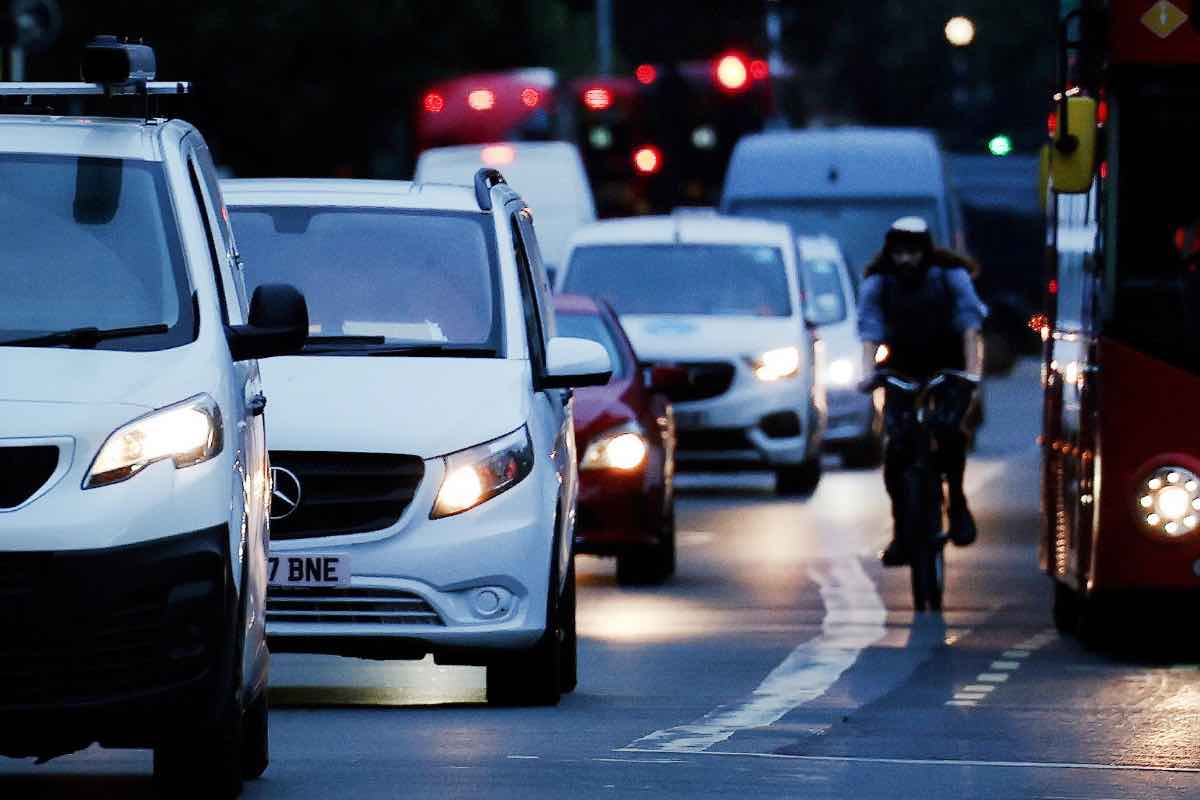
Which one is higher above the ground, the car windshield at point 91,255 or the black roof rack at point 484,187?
the car windshield at point 91,255

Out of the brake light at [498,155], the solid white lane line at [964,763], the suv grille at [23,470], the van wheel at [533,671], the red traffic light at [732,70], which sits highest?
the suv grille at [23,470]

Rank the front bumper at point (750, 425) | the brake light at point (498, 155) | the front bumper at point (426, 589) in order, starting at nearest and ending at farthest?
the front bumper at point (426, 589) → the front bumper at point (750, 425) → the brake light at point (498, 155)

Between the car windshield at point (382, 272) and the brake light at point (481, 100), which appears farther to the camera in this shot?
the brake light at point (481, 100)

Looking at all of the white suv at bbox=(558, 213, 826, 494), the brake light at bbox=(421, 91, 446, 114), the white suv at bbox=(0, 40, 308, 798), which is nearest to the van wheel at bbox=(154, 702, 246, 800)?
the white suv at bbox=(0, 40, 308, 798)

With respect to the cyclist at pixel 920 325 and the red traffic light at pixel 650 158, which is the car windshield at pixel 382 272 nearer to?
the cyclist at pixel 920 325

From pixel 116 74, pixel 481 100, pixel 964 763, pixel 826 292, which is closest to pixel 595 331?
pixel 964 763

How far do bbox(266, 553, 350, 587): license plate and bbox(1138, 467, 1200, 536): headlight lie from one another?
326 cm

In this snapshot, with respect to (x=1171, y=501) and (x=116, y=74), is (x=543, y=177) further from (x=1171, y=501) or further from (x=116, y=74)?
(x=116, y=74)

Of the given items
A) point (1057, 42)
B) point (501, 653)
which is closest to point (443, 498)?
point (501, 653)

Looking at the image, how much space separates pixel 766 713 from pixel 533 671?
0.79 meters

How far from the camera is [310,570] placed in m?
11.7

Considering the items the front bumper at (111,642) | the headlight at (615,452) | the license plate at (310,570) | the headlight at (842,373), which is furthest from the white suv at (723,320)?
the front bumper at (111,642)

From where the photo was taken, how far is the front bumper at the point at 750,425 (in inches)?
989

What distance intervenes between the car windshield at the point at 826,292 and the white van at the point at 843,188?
3.67m
